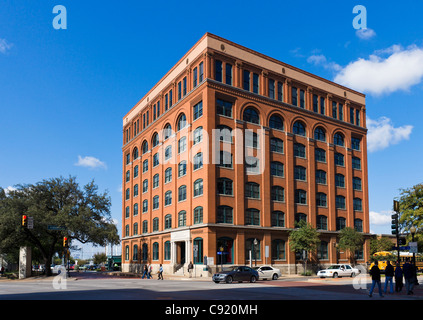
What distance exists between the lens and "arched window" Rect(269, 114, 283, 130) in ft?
188

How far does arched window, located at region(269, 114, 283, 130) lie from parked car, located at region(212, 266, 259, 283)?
A: 23.8 m

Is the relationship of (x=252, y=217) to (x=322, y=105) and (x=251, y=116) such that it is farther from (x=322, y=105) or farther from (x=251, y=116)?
(x=322, y=105)

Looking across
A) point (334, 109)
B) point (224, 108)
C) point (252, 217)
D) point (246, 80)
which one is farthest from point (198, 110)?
point (334, 109)

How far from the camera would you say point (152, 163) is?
66438mm

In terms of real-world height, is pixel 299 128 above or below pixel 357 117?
below

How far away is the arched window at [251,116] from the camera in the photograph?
5441 centimetres

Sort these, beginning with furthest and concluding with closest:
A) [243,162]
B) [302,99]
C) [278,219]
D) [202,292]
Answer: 1. [302,99]
2. [278,219]
3. [243,162]
4. [202,292]

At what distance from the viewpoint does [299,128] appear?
6075cm

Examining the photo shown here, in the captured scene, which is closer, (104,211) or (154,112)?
(104,211)

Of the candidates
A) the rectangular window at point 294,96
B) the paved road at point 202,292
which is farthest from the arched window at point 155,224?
the paved road at point 202,292

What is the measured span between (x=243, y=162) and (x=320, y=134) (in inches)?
660
